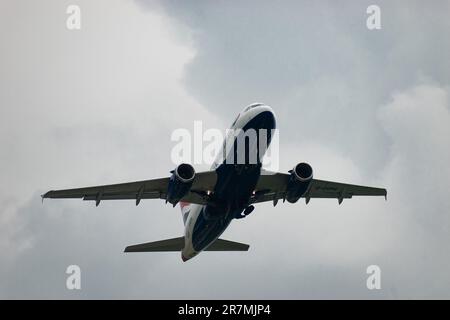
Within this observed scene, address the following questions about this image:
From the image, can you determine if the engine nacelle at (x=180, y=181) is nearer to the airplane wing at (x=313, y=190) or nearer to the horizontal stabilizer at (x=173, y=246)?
the airplane wing at (x=313, y=190)

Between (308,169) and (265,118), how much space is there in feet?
17.5

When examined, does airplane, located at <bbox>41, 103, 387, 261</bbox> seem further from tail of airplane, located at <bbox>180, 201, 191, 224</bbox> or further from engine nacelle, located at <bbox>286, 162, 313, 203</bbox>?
tail of airplane, located at <bbox>180, 201, 191, 224</bbox>

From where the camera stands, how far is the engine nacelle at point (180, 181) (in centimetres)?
3850

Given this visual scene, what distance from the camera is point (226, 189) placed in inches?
1564

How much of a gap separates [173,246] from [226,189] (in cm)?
1100

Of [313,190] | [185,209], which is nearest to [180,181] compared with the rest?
[313,190]

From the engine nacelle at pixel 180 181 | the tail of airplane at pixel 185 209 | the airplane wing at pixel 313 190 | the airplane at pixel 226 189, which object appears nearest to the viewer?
the airplane at pixel 226 189

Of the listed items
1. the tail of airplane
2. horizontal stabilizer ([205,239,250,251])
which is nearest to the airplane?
the tail of airplane

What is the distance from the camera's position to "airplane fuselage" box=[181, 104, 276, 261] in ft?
123

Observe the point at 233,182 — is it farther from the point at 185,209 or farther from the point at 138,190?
the point at 185,209

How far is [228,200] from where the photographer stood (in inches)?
1604

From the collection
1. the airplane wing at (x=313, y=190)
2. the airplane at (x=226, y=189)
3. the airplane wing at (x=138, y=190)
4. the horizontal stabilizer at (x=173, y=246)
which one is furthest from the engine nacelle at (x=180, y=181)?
the horizontal stabilizer at (x=173, y=246)

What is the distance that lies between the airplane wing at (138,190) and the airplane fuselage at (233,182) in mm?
667
